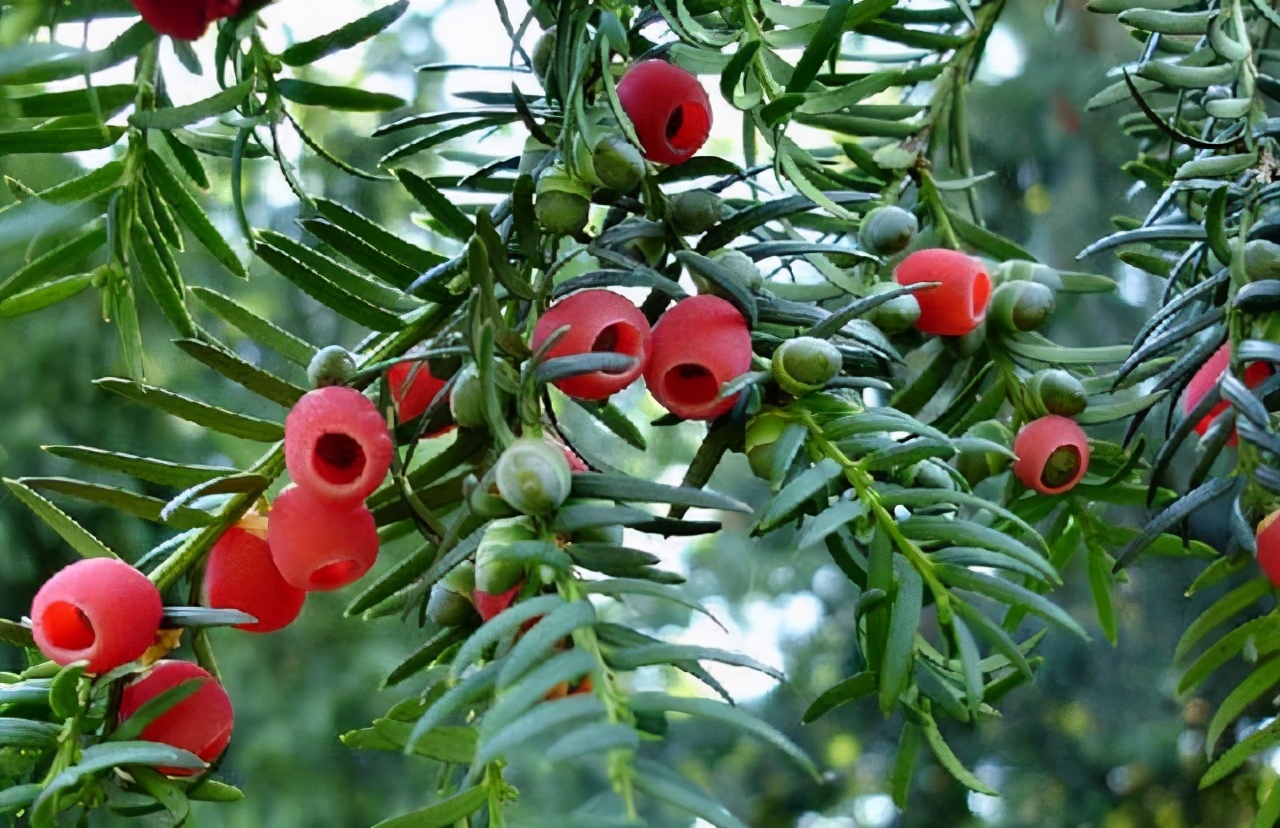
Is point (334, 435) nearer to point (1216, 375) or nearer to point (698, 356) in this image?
point (698, 356)

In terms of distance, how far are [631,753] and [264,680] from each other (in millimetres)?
1352

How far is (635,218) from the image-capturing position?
42 centimetres

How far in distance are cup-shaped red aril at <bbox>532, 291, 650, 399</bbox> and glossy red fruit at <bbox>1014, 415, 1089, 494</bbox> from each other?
0.55ft

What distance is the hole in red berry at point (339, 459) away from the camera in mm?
378

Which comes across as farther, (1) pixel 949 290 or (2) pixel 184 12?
(1) pixel 949 290

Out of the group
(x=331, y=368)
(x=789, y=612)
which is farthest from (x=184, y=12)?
(x=789, y=612)

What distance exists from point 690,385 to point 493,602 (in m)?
0.09

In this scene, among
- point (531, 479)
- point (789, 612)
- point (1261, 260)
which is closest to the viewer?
point (531, 479)

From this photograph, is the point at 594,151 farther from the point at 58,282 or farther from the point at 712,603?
the point at 712,603

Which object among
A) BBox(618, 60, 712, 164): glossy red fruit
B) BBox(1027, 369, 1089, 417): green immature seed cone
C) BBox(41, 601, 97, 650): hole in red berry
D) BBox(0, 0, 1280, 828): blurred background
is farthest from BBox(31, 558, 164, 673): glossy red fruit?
BBox(0, 0, 1280, 828): blurred background

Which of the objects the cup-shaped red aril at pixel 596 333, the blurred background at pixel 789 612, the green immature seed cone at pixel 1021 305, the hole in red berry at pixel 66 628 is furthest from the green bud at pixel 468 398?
the blurred background at pixel 789 612

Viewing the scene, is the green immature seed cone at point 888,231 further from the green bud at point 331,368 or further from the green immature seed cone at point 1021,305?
the green bud at point 331,368

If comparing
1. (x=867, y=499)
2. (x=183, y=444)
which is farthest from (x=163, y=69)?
(x=183, y=444)

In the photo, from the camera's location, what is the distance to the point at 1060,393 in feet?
1.59
